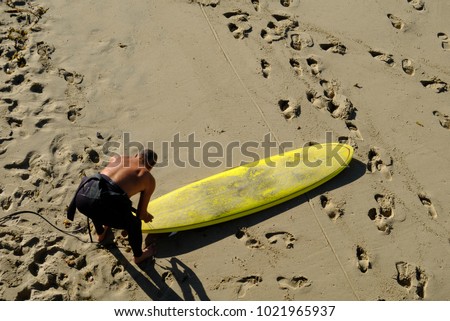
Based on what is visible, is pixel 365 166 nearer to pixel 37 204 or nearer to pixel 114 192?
pixel 114 192

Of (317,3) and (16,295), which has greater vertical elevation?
(317,3)

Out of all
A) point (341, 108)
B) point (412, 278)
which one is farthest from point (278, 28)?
point (412, 278)

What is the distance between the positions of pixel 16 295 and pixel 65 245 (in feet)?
1.72

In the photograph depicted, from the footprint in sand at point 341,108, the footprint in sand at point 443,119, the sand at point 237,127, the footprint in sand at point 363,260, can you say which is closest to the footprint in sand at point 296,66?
the sand at point 237,127

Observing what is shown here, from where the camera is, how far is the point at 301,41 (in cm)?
554

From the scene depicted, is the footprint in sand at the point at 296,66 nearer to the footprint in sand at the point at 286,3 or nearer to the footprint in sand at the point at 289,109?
the footprint in sand at the point at 289,109

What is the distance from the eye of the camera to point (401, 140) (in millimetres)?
4906

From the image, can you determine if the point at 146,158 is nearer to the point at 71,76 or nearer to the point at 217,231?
the point at 217,231

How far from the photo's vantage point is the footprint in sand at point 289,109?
502 cm

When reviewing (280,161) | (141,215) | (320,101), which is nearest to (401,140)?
(320,101)

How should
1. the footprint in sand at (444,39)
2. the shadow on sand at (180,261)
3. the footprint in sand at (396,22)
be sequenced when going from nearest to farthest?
the shadow on sand at (180,261)
the footprint in sand at (444,39)
the footprint in sand at (396,22)

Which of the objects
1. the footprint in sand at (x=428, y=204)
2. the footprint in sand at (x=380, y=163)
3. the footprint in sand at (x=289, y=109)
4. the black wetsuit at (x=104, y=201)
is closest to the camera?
the black wetsuit at (x=104, y=201)

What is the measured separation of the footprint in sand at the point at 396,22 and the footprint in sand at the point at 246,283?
134 inches

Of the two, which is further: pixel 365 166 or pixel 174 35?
pixel 174 35
